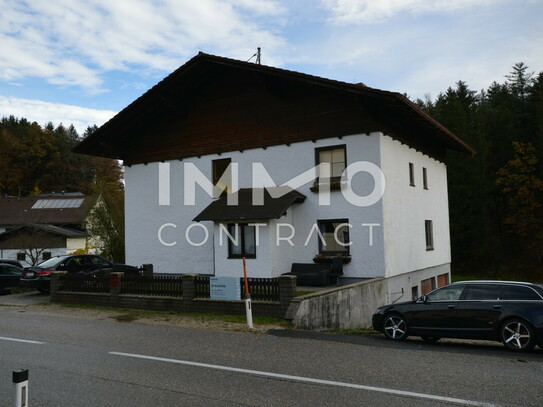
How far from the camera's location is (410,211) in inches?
815

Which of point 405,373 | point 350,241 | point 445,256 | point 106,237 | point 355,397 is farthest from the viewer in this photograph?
point 106,237

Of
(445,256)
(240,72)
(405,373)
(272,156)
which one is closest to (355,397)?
(405,373)

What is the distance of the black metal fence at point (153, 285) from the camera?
15.2 m

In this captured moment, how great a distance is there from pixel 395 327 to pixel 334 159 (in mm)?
8459

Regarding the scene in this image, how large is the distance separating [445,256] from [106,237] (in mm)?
21736

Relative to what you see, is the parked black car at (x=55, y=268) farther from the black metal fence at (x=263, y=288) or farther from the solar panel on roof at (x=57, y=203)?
the solar panel on roof at (x=57, y=203)

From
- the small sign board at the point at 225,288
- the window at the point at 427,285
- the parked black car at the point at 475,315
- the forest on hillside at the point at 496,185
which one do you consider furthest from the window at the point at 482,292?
the forest on hillside at the point at 496,185

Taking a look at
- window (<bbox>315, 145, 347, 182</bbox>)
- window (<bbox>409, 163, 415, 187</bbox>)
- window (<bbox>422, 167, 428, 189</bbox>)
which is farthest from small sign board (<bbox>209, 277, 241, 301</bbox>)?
window (<bbox>422, 167, 428, 189</bbox>)

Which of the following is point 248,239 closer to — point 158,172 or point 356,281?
point 356,281

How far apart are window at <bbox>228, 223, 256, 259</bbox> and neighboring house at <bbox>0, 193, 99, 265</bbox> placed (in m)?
29.8

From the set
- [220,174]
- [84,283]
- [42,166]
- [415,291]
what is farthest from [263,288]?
[42,166]

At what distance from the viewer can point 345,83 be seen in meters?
16.8

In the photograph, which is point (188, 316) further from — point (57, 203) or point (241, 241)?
point (57, 203)

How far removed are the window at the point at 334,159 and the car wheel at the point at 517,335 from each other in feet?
30.9
